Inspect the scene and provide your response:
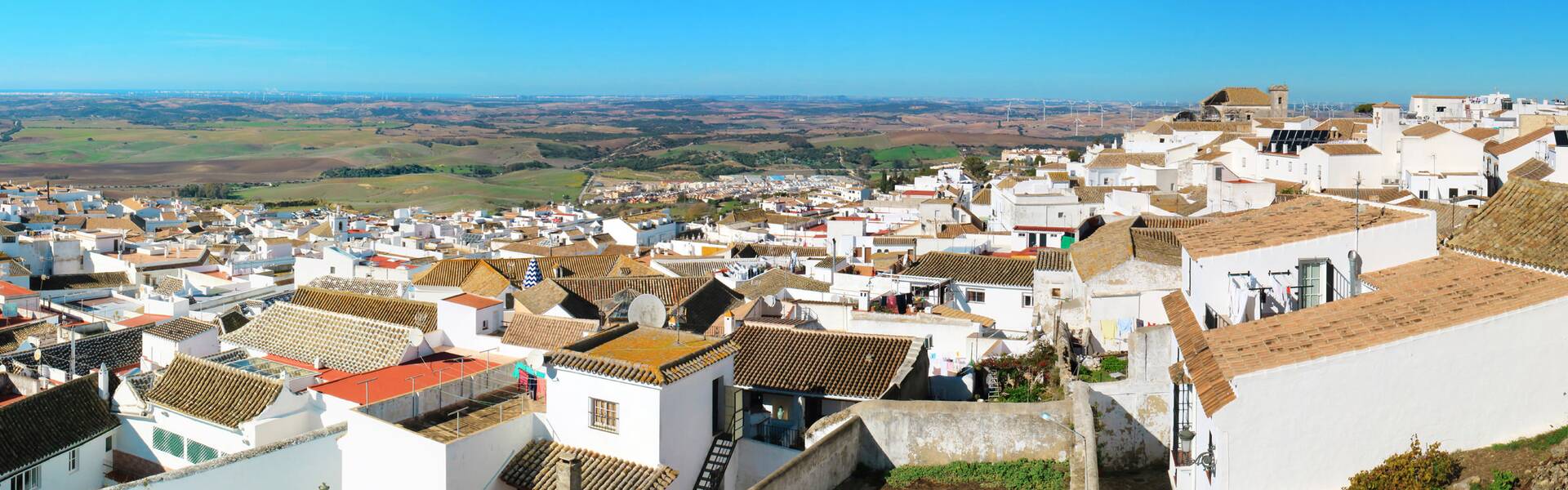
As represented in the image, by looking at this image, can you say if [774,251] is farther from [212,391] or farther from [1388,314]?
[1388,314]

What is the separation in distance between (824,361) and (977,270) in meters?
7.33

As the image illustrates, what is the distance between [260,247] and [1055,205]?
21.7 metres

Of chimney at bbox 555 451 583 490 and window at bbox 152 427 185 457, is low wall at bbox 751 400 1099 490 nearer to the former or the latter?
chimney at bbox 555 451 583 490

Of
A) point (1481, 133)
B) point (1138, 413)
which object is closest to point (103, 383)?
point (1138, 413)

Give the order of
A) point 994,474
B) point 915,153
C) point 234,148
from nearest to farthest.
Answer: point 994,474 → point 915,153 → point 234,148

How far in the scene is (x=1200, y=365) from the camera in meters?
8.33

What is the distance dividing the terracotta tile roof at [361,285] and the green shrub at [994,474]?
592 inches

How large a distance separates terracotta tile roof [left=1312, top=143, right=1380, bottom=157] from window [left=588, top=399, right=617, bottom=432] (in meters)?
22.4

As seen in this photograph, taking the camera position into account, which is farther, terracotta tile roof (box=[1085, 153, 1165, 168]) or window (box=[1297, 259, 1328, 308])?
terracotta tile roof (box=[1085, 153, 1165, 168])

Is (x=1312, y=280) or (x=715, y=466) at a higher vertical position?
(x=1312, y=280)

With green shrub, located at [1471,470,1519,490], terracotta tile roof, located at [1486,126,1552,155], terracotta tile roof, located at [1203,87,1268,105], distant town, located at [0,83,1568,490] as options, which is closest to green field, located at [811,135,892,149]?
terracotta tile roof, located at [1203,87,1268,105]

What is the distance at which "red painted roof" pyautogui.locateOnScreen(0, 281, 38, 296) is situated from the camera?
80.9 feet

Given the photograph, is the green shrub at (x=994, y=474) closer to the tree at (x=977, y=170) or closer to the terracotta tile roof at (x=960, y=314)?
the terracotta tile roof at (x=960, y=314)

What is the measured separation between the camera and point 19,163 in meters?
134
